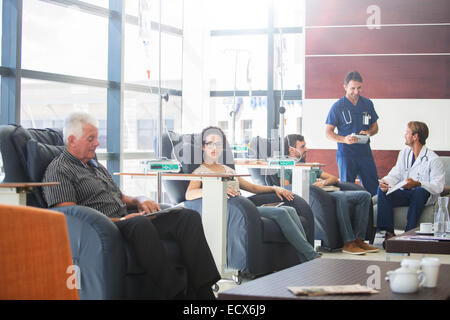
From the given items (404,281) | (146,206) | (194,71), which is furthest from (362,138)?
(404,281)

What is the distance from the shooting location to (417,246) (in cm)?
334

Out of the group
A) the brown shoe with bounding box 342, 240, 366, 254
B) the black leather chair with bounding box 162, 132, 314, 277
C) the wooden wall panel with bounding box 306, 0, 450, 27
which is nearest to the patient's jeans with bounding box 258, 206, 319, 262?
the black leather chair with bounding box 162, 132, 314, 277

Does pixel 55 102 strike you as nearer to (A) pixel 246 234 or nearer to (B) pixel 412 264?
(A) pixel 246 234

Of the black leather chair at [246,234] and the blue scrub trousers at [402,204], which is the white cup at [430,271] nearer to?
the black leather chair at [246,234]

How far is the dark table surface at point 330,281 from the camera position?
6.08 feet

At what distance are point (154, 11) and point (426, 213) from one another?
371 centimetres

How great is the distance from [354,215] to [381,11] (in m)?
2.76

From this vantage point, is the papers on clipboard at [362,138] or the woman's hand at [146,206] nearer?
the woman's hand at [146,206]

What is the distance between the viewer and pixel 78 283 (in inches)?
108

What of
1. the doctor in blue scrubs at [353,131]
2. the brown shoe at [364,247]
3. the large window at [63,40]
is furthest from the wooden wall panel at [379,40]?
the brown shoe at [364,247]

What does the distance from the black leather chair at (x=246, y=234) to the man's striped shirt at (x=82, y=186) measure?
2.69 feet

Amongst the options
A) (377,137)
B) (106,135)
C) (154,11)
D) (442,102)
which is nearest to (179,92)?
(154,11)

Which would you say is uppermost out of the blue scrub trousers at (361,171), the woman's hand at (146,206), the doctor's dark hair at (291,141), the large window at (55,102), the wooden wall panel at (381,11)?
the wooden wall panel at (381,11)

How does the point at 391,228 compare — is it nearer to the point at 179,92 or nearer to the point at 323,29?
the point at 323,29
